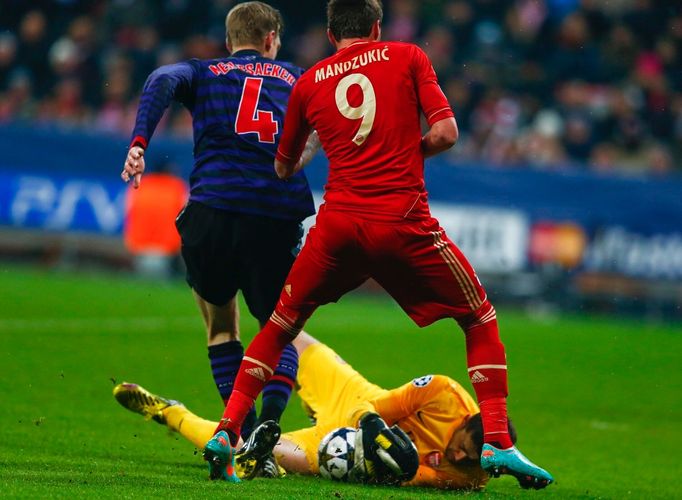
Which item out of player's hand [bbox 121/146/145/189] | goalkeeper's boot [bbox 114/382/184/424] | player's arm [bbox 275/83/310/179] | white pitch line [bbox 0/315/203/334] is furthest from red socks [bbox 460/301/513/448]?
white pitch line [bbox 0/315/203/334]

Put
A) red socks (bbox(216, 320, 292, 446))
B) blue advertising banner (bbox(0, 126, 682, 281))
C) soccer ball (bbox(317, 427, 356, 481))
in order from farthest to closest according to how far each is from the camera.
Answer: blue advertising banner (bbox(0, 126, 682, 281)) < soccer ball (bbox(317, 427, 356, 481)) < red socks (bbox(216, 320, 292, 446))

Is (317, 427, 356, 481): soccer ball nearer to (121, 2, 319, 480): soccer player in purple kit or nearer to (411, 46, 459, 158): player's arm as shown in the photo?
(121, 2, 319, 480): soccer player in purple kit

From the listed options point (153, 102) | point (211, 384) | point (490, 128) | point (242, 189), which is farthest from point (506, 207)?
point (153, 102)

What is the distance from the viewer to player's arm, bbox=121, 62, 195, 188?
547 cm

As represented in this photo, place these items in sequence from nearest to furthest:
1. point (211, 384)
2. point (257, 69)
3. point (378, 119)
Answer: point (378, 119), point (257, 69), point (211, 384)

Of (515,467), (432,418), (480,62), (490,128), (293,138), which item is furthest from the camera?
(480,62)

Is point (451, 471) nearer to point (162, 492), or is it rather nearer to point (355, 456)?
point (355, 456)

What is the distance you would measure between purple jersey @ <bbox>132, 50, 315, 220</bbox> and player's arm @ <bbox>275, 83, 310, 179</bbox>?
0.81ft

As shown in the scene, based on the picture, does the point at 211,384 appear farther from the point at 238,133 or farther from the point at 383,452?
the point at 383,452

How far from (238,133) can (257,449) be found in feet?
4.82

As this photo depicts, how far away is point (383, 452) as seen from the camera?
5.48m

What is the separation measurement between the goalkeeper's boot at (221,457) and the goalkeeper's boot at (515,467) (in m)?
1.02

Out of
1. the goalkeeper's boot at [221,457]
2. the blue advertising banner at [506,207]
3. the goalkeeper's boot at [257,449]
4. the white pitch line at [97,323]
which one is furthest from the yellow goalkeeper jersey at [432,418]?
the blue advertising banner at [506,207]

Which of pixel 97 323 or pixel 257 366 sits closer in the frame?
pixel 257 366
